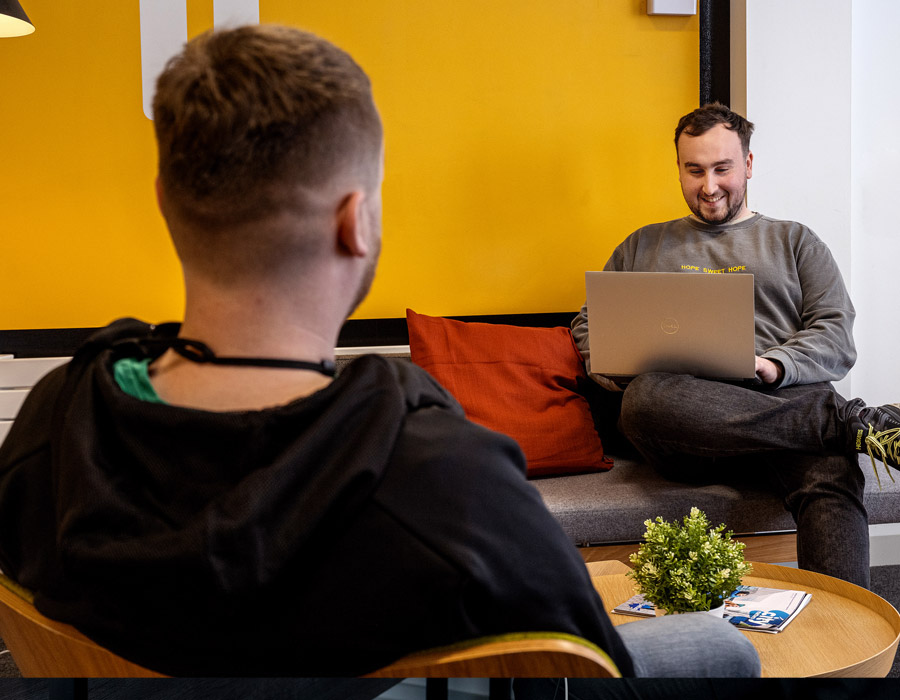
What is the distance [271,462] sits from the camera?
621mm

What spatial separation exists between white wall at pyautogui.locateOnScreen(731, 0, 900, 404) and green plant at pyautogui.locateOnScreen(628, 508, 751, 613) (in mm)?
1904

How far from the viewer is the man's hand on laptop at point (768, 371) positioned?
7.59 feet

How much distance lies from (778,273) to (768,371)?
18.2 inches

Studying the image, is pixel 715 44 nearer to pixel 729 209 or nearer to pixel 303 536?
pixel 729 209

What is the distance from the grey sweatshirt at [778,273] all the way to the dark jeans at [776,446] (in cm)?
11

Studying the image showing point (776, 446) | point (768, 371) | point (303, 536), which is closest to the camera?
point (303, 536)

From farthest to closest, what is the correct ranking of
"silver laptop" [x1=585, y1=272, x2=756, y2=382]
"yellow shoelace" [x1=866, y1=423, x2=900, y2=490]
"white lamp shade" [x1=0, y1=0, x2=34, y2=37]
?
"white lamp shade" [x1=0, y1=0, x2=34, y2=37] < "silver laptop" [x1=585, y1=272, x2=756, y2=382] < "yellow shoelace" [x1=866, y1=423, x2=900, y2=490]

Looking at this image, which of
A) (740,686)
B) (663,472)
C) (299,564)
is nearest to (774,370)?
(663,472)

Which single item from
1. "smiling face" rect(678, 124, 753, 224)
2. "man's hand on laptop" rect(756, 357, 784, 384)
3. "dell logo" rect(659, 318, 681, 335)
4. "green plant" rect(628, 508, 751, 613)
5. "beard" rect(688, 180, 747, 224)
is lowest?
"green plant" rect(628, 508, 751, 613)

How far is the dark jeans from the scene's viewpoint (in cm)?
198

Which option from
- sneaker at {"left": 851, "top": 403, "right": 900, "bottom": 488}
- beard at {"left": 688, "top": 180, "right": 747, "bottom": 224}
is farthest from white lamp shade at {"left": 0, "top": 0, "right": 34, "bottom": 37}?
sneaker at {"left": 851, "top": 403, "right": 900, "bottom": 488}

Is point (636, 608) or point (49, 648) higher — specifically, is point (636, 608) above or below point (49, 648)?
below

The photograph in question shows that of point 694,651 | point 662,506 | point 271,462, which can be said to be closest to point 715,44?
point 662,506

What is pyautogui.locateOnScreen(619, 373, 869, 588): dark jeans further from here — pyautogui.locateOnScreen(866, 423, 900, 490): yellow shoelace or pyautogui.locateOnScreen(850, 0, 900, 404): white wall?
pyautogui.locateOnScreen(850, 0, 900, 404): white wall
